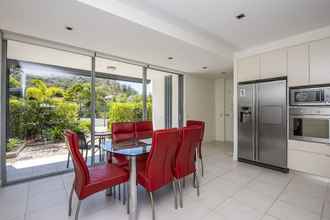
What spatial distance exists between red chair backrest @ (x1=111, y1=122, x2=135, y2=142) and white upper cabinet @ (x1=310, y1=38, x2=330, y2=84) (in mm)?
3237

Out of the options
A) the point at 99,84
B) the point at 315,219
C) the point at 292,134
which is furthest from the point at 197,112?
the point at 315,219

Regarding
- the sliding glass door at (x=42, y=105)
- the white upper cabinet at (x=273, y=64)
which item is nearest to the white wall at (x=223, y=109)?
the white upper cabinet at (x=273, y=64)

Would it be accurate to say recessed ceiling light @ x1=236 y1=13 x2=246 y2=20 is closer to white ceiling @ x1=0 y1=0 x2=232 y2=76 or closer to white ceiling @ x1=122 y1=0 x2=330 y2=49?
white ceiling @ x1=122 y1=0 x2=330 y2=49

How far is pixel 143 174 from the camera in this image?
6.20 feet

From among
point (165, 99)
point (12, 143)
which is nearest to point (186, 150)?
point (12, 143)

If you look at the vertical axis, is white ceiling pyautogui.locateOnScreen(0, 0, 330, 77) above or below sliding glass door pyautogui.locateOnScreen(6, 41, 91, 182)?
above

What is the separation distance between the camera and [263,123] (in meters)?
3.31

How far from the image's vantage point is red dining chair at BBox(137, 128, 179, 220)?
171 cm

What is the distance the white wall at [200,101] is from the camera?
5.47 meters

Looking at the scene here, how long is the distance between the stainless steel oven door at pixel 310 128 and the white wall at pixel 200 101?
293 centimetres

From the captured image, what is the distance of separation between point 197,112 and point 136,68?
261 cm

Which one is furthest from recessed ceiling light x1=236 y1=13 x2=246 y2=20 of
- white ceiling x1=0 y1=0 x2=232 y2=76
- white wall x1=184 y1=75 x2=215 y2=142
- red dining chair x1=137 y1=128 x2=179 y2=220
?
white wall x1=184 y1=75 x2=215 y2=142

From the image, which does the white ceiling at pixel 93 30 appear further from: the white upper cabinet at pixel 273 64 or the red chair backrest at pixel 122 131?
the red chair backrest at pixel 122 131

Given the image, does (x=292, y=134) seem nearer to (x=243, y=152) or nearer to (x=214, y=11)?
(x=243, y=152)
